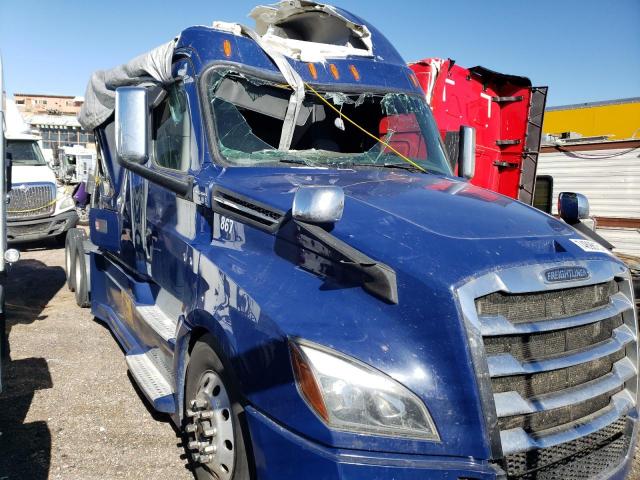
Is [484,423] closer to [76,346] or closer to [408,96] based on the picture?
[408,96]

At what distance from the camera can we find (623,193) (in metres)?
10.9

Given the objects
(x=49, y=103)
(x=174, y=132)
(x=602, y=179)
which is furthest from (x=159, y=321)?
(x=49, y=103)

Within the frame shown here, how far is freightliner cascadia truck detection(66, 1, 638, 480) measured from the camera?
2.06 m

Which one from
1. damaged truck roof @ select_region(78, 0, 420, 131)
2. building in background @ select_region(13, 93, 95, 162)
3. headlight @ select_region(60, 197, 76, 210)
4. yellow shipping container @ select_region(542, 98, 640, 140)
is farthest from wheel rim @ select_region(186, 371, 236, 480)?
building in background @ select_region(13, 93, 95, 162)

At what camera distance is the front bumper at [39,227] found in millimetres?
11555

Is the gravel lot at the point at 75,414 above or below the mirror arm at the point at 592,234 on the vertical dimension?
below

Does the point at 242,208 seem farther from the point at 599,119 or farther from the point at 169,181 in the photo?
the point at 599,119

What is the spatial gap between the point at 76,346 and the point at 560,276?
17.1ft

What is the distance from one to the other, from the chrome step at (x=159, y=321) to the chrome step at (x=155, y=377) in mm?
180

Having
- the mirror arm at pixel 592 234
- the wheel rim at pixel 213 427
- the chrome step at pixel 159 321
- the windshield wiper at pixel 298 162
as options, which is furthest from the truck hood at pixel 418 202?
the chrome step at pixel 159 321

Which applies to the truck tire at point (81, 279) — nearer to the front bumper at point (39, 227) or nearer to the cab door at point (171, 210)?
the cab door at point (171, 210)

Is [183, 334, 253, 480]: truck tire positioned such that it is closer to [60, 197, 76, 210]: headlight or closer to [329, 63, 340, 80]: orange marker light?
[329, 63, 340, 80]: orange marker light

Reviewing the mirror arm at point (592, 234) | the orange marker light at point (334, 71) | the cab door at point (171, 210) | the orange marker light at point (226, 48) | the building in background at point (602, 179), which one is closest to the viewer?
the mirror arm at point (592, 234)

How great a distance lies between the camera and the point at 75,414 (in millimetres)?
4242
